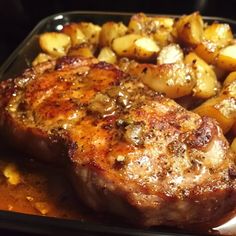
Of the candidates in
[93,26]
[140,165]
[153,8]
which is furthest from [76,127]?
[153,8]

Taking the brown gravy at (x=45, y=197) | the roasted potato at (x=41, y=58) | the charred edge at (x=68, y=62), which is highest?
the charred edge at (x=68, y=62)

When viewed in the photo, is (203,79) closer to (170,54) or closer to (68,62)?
(170,54)

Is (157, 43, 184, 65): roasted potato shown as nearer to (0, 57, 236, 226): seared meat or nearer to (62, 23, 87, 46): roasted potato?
(0, 57, 236, 226): seared meat

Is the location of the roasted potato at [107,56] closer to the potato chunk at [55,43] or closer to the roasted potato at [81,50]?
the roasted potato at [81,50]

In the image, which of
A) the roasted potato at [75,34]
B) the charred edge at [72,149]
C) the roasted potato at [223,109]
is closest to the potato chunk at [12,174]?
the charred edge at [72,149]

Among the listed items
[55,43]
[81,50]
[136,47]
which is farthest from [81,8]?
[136,47]

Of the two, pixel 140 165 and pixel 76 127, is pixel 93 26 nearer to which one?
pixel 76 127
